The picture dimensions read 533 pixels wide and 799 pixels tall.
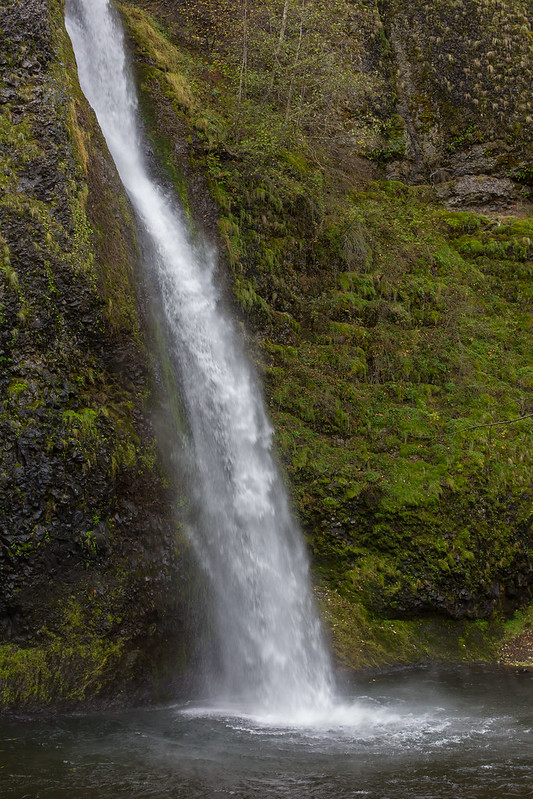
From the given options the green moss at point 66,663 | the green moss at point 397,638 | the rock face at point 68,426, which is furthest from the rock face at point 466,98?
the green moss at point 66,663

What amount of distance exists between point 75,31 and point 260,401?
25.1 feet

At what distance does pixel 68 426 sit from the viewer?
7219 millimetres

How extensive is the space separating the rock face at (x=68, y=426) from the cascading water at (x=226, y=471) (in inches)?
32.4

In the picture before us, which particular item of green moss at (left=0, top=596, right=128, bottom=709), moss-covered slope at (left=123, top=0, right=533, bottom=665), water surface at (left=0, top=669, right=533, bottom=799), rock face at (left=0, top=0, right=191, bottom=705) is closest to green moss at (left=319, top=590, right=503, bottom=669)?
moss-covered slope at (left=123, top=0, right=533, bottom=665)

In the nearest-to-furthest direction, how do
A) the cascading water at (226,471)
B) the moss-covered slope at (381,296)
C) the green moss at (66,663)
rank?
the green moss at (66,663), the cascading water at (226,471), the moss-covered slope at (381,296)

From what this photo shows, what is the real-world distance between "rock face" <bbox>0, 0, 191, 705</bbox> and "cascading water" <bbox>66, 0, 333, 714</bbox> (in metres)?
0.82

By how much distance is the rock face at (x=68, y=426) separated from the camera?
6684 millimetres

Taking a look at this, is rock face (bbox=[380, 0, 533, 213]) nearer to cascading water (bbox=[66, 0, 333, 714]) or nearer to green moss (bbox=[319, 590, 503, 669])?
cascading water (bbox=[66, 0, 333, 714])

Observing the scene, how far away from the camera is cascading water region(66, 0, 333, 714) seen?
7930mm

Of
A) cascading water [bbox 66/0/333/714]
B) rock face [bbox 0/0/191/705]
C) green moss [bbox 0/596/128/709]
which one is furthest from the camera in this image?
cascading water [bbox 66/0/333/714]

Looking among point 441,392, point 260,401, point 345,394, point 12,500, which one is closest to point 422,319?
point 441,392

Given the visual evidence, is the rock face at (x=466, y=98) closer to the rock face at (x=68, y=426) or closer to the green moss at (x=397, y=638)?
the green moss at (x=397, y=638)

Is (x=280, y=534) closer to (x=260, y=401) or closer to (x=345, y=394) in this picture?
(x=260, y=401)

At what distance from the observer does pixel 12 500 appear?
6.70m
